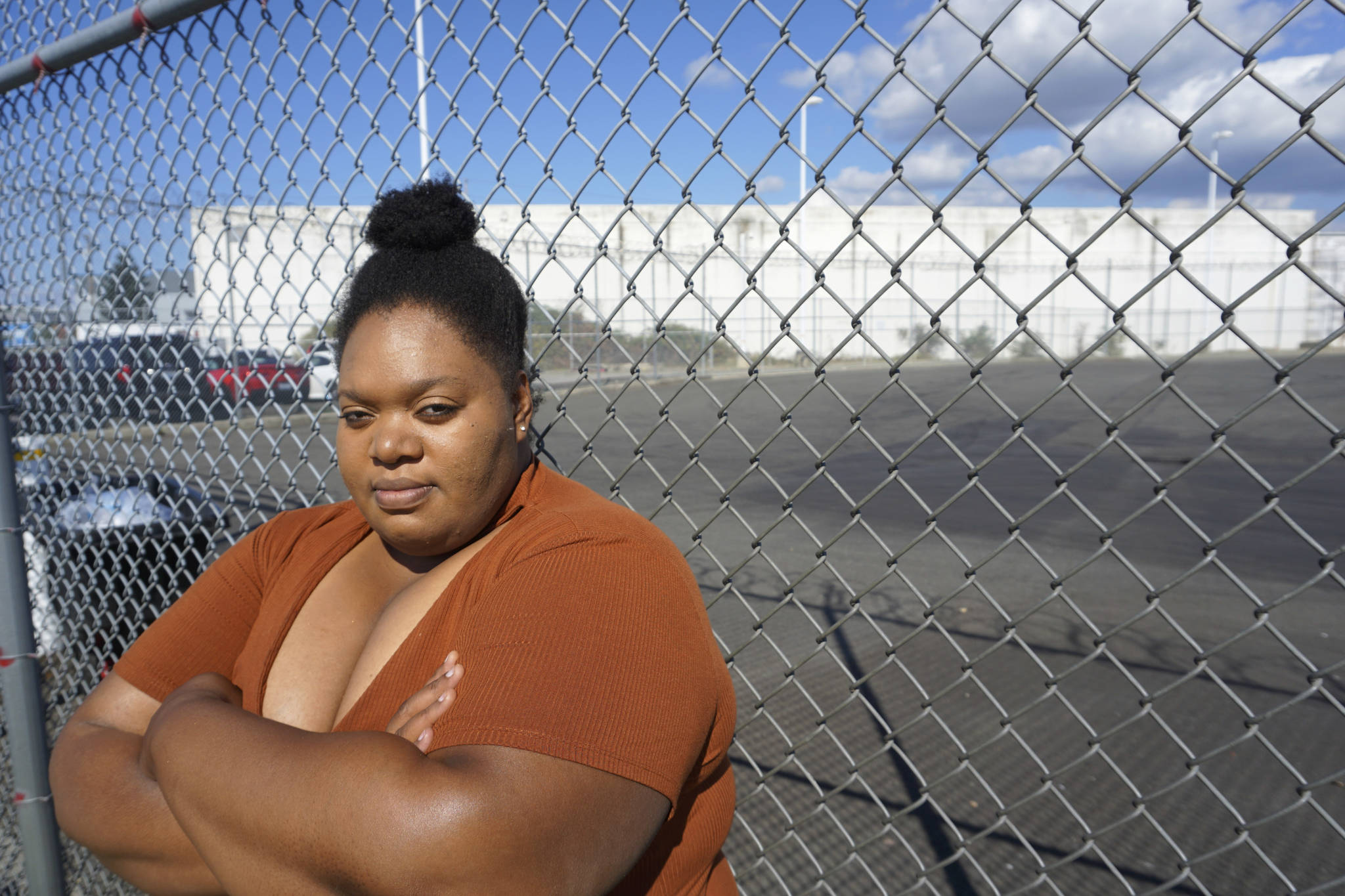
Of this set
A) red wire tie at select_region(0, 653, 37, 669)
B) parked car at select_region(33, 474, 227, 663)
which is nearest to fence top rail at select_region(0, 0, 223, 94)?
parked car at select_region(33, 474, 227, 663)

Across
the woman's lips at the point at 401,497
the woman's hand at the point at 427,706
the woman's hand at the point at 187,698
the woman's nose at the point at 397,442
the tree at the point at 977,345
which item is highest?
the tree at the point at 977,345

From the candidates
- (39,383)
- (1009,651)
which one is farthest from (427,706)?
(1009,651)

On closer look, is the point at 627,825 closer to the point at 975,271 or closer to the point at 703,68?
the point at 975,271

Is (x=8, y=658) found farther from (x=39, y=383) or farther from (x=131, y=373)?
(x=39, y=383)

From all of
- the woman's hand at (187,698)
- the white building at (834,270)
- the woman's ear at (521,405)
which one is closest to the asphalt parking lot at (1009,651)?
the white building at (834,270)

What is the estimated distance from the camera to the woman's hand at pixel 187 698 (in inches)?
51.4

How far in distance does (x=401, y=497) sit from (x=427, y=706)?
1.36 ft

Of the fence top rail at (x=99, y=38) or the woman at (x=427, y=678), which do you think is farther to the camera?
the fence top rail at (x=99, y=38)

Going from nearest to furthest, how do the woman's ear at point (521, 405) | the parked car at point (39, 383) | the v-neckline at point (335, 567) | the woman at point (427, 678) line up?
the woman at point (427, 678) < the v-neckline at point (335, 567) < the woman's ear at point (521, 405) < the parked car at point (39, 383)

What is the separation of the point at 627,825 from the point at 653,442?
12.4 metres

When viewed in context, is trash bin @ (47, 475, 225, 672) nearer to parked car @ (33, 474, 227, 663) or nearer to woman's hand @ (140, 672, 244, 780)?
parked car @ (33, 474, 227, 663)

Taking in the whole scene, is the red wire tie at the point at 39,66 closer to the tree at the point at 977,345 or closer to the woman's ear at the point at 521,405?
the woman's ear at the point at 521,405

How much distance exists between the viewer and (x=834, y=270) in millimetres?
14672

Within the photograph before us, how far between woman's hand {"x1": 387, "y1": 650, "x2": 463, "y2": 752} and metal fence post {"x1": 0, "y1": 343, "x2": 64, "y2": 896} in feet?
5.62
